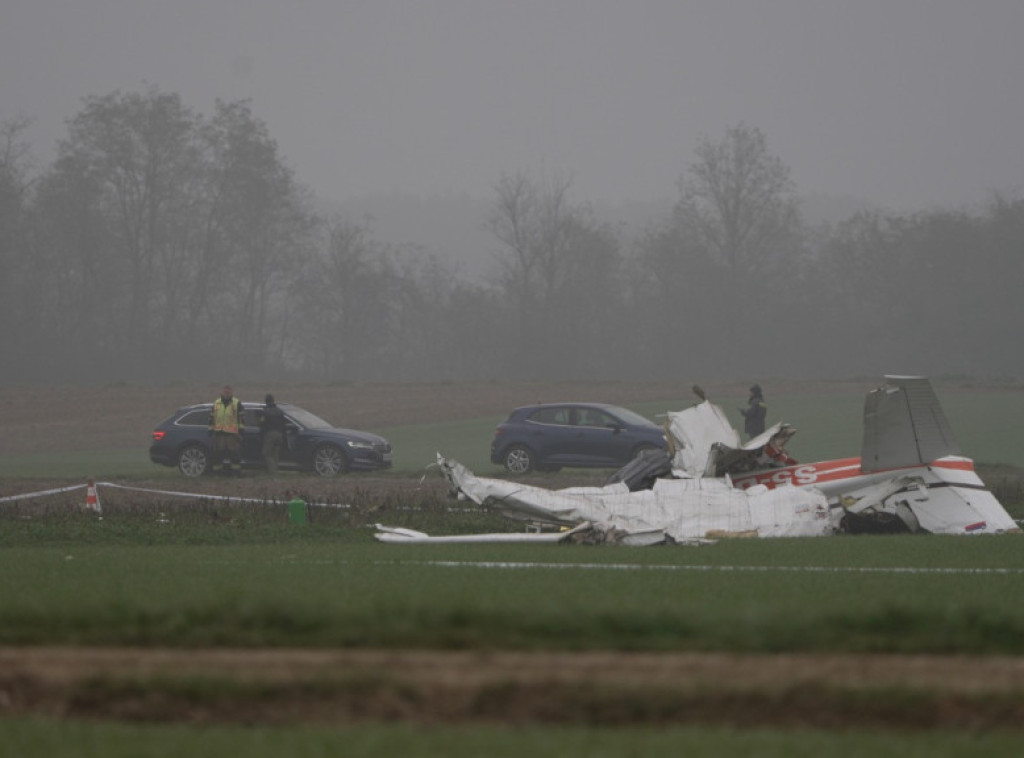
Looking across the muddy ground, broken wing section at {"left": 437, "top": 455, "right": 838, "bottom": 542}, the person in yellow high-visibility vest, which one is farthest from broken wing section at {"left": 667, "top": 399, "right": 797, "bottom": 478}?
the person in yellow high-visibility vest

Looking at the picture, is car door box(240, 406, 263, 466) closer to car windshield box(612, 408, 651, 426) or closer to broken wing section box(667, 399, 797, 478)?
car windshield box(612, 408, 651, 426)

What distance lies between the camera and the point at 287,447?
31.3 m

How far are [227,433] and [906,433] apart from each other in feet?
56.5

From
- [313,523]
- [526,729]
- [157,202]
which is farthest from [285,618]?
[157,202]

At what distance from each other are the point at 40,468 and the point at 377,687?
33.3 metres

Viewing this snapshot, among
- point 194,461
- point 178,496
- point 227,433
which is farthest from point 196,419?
point 178,496

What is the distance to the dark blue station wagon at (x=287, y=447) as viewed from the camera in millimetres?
31297

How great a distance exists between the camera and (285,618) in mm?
7309

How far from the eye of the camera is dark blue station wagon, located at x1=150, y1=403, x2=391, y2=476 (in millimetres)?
31297

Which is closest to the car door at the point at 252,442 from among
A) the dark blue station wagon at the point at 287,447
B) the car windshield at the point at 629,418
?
the dark blue station wagon at the point at 287,447

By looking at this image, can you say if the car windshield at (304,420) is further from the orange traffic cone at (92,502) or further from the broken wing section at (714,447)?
the broken wing section at (714,447)

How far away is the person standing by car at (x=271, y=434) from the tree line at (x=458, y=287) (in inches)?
2218

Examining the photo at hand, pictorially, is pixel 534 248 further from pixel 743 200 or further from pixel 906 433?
pixel 906 433

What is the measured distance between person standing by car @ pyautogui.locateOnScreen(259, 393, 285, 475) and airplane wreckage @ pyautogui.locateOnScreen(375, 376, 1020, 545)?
1368 cm
